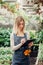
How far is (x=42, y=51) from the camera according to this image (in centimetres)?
511

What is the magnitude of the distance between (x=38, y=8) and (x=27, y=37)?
3603 millimetres

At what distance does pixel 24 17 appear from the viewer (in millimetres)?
6539

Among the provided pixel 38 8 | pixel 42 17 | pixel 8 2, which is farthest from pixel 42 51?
pixel 8 2

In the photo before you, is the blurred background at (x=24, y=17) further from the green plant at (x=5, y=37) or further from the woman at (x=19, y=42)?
the woman at (x=19, y=42)

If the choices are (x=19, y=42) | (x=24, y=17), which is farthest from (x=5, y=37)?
A: (x=19, y=42)

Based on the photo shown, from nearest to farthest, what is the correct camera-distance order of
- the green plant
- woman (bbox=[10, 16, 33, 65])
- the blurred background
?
1. woman (bbox=[10, 16, 33, 65])
2. the blurred background
3. the green plant

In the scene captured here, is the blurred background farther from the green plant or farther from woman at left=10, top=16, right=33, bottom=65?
woman at left=10, top=16, right=33, bottom=65

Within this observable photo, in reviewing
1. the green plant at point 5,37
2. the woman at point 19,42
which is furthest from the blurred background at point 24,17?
the woman at point 19,42

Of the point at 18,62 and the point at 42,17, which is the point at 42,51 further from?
the point at 18,62

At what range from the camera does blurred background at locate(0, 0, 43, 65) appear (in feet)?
18.9

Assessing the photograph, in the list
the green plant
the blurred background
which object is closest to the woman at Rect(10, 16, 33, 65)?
the blurred background

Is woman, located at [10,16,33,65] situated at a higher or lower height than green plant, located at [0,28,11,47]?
higher

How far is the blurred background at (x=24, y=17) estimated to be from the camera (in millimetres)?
5765

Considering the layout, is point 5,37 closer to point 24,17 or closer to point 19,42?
point 24,17
